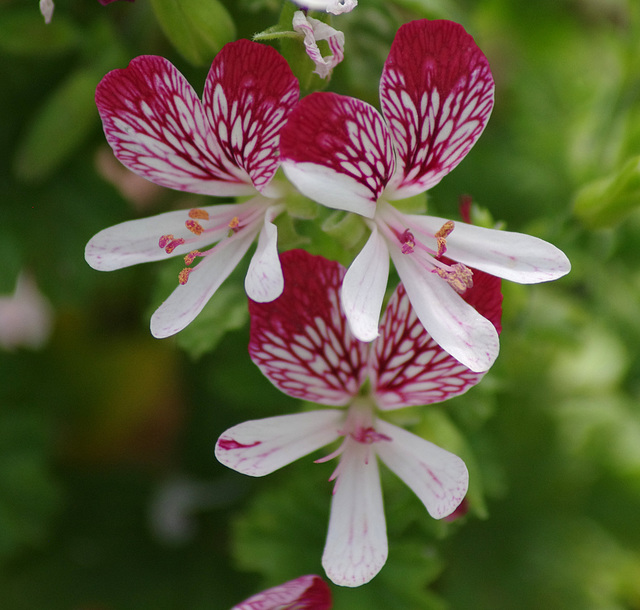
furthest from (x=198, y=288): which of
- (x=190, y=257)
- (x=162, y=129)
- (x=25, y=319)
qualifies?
(x=25, y=319)

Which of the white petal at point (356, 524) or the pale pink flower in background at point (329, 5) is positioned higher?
the pale pink flower in background at point (329, 5)

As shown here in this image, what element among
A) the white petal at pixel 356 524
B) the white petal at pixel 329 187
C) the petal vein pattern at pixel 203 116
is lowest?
the white petal at pixel 356 524

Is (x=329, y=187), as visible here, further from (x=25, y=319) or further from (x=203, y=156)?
(x=25, y=319)

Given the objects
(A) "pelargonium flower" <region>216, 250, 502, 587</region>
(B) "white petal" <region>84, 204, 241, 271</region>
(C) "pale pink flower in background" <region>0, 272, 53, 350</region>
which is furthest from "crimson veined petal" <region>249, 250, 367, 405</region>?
(C) "pale pink flower in background" <region>0, 272, 53, 350</region>

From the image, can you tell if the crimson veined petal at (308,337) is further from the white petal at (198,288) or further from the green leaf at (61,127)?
the green leaf at (61,127)

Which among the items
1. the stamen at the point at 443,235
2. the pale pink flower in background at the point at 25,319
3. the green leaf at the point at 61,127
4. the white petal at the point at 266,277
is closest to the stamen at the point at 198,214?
the white petal at the point at 266,277

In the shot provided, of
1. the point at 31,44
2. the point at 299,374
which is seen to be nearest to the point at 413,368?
the point at 299,374
